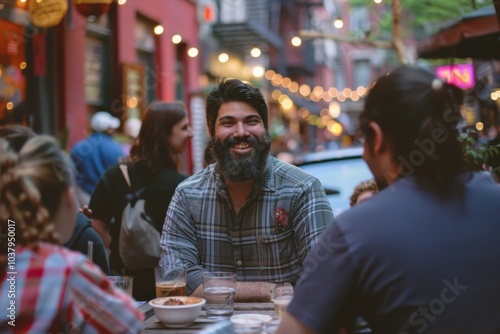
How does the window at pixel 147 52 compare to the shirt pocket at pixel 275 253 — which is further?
the window at pixel 147 52

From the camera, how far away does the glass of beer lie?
2.93 metres

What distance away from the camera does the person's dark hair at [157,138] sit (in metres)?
4.81

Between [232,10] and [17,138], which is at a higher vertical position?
[232,10]

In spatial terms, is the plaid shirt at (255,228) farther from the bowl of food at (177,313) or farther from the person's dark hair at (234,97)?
the bowl of food at (177,313)

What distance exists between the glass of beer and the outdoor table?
11cm

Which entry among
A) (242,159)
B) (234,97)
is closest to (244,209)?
(242,159)

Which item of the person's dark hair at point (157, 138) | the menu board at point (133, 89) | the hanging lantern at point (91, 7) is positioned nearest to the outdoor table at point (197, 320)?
the person's dark hair at point (157, 138)

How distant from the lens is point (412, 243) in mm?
1951

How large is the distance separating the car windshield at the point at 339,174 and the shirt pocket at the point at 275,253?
2985mm

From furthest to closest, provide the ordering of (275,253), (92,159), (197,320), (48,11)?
(92,159)
(48,11)
(275,253)
(197,320)

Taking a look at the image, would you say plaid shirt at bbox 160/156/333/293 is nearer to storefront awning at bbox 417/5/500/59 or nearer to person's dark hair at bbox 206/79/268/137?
person's dark hair at bbox 206/79/268/137

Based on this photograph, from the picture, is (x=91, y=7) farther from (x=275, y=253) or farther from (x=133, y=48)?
(x=275, y=253)

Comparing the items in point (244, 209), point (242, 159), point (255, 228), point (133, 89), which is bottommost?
point (255, 228)

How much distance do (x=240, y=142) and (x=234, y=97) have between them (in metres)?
0.27
